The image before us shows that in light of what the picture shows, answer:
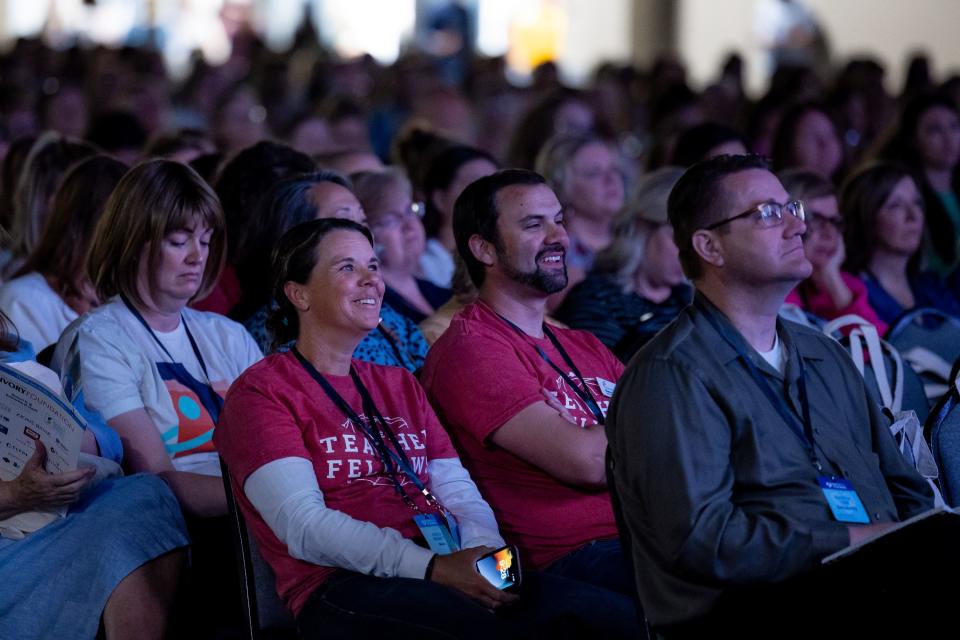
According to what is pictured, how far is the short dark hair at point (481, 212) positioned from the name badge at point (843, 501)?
1.15 meters

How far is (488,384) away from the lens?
3.14 metres

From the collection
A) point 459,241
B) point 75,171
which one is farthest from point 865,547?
point 75,171

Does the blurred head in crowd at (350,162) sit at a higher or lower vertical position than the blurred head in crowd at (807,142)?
higher

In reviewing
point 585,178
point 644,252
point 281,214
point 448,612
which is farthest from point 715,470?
point 585,178

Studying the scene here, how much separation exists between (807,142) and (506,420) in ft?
13.4

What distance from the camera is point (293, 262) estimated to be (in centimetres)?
316

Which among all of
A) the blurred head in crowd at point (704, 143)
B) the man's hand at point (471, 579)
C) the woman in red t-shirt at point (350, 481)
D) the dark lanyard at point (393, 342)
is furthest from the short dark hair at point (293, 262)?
the blurred head in crowd at point (704, 143)

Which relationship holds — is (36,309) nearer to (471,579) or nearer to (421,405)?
(421,405)

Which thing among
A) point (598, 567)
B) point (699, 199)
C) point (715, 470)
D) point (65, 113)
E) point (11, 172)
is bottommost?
point (598, 567)

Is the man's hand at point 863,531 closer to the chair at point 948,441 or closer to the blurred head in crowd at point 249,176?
the chair at point 948,441

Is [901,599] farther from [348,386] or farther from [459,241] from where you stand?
[459,241]

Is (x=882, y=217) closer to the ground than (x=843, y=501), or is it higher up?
higher up

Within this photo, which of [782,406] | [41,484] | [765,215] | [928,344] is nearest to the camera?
[782,406]

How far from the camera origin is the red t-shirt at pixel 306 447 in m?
2.86
